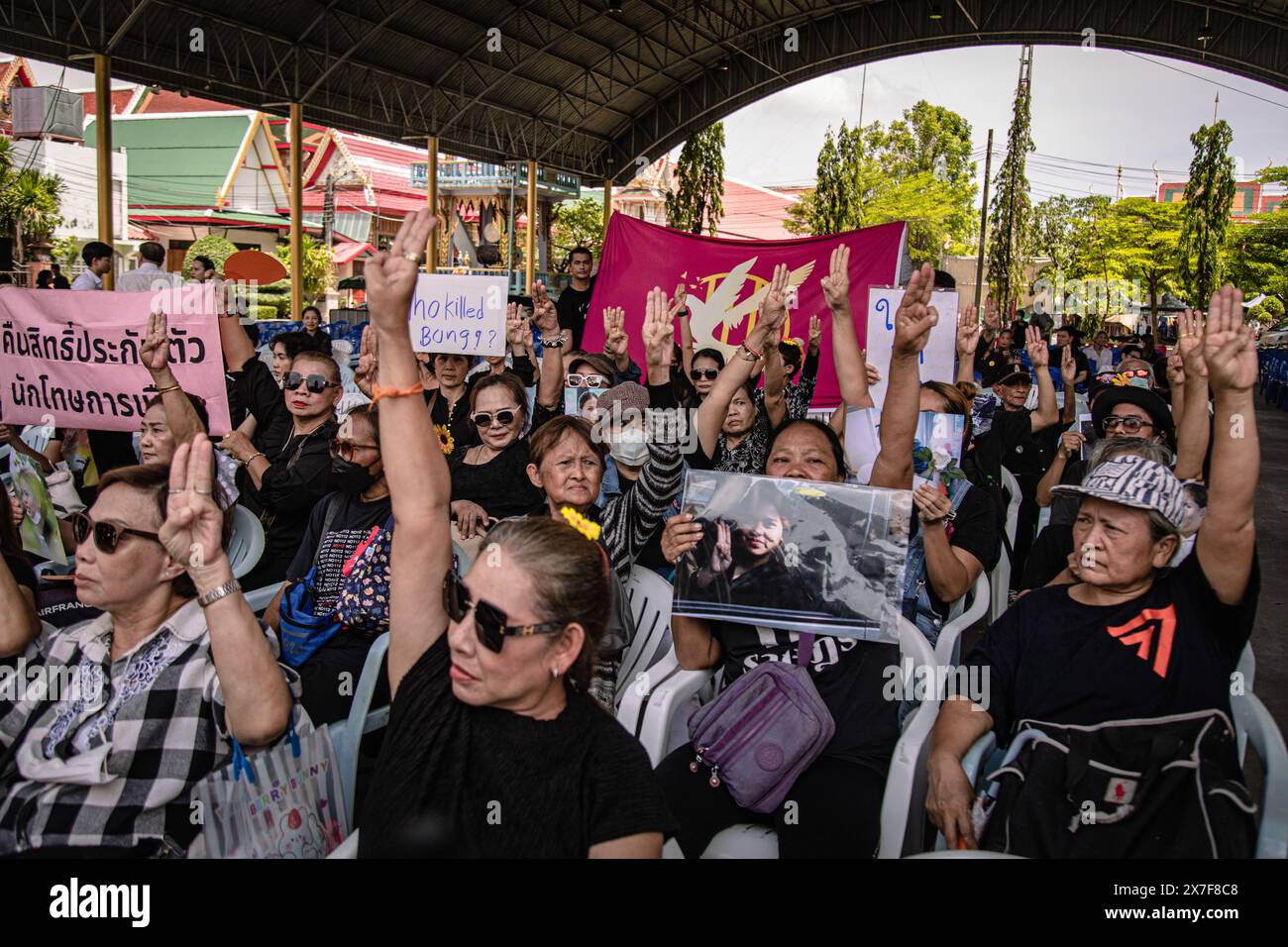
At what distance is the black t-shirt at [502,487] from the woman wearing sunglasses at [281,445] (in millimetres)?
610

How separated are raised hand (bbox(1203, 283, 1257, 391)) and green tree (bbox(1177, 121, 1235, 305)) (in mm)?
33199

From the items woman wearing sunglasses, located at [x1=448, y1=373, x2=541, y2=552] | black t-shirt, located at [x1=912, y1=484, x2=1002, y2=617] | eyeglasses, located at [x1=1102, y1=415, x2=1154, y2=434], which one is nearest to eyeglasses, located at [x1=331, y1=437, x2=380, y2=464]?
woman wearing sunglasses, located at [x1=448, y1=373, x2=541, y2=552]

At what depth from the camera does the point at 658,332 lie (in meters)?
3.60

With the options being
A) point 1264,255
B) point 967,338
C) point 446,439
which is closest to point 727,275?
point 967,338

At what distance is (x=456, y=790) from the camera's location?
1918 millimetres

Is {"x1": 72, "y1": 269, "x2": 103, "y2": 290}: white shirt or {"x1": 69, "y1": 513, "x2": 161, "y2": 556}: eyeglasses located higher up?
{"x1": 72, "y1": 269, "x2": 103, "y2": 290}: white shirt

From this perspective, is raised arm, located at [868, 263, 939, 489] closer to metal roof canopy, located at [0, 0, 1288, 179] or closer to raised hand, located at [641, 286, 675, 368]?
raised hand, located at [641, 286, 675, 368]

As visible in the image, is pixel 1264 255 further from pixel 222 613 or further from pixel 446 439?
pixel 222 613

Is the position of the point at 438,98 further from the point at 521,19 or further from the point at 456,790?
the point at 456,790

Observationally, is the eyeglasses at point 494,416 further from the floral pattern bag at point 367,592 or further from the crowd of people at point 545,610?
the floral pattern bag at point 367,592

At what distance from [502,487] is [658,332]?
3.64 ft

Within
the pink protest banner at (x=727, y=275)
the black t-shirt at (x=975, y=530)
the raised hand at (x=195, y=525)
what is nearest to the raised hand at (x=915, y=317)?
the black t-shirt at (x=975, y=530)

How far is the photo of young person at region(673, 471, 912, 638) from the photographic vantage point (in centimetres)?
254

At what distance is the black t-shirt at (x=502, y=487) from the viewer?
429cm
